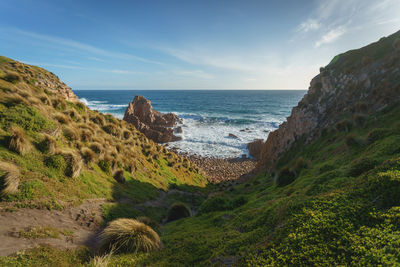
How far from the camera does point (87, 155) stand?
1052cm

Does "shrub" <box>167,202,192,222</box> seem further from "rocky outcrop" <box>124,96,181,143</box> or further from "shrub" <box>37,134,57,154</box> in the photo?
"rocky outcrop" <box>124,96,181,143</box>

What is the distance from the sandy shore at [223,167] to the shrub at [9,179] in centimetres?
2426

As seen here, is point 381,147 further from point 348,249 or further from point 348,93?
point 348,93

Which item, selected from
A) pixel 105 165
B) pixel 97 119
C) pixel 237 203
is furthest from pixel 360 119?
pixel 97 119

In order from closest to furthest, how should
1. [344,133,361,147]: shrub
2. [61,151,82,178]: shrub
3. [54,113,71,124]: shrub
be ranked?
[61,151,82,178]: shrub, [344,133,361,147]: shrub, [54,113,71,124]: shrub

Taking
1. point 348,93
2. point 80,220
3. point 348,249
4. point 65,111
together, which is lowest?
point 80,220

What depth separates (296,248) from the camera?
3412 millimetres

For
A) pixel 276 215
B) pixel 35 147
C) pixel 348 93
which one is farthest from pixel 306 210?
pixel 348 93

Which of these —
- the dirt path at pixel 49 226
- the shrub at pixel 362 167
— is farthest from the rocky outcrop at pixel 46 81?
the shrub at pixel 362 167

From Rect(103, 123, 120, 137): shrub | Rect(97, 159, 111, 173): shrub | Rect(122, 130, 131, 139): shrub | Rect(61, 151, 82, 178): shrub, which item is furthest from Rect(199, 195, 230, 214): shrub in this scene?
Rect(122, 130, 131, 139): shrub

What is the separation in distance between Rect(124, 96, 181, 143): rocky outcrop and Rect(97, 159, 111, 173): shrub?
115ft

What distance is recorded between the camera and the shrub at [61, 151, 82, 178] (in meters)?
8.45

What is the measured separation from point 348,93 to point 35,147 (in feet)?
67.0

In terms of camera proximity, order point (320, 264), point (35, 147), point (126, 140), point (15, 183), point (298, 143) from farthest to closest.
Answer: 1. point (126, 140)
2. point (298, 143)
3. point (35, 147)
4. point (15, 183)
5. point (320, 264)
